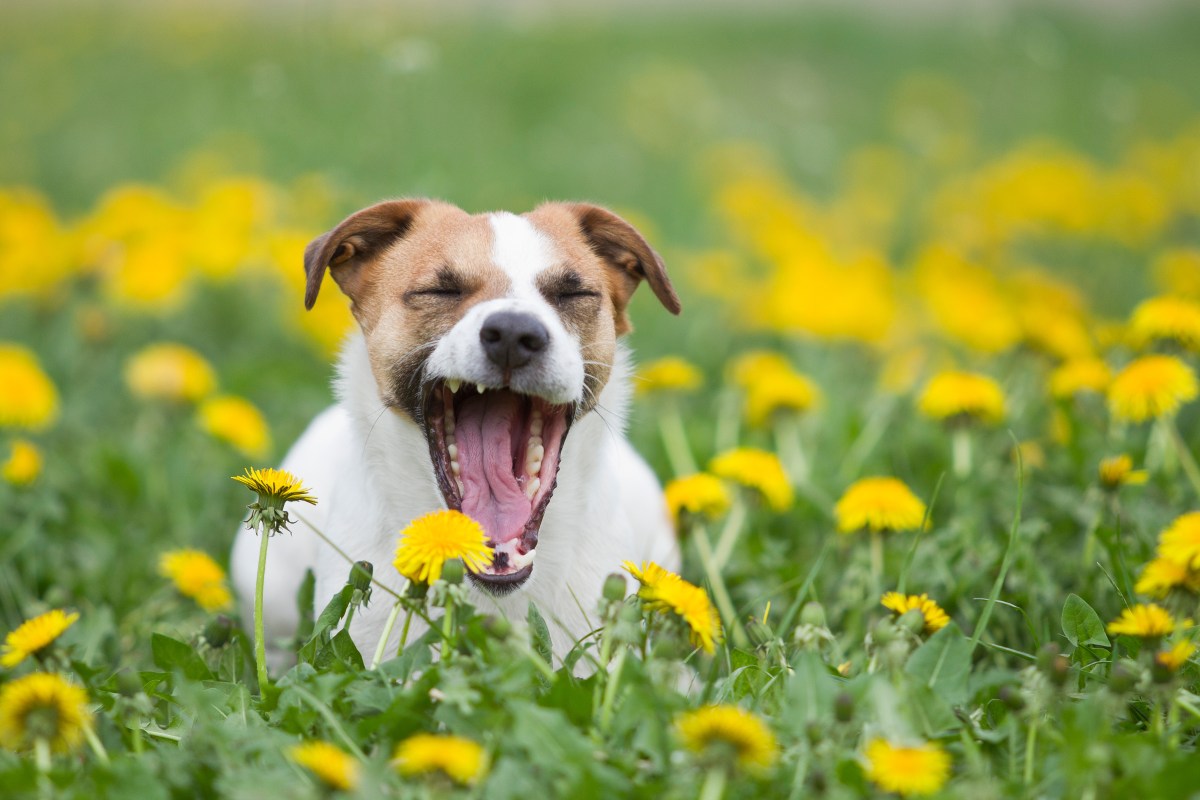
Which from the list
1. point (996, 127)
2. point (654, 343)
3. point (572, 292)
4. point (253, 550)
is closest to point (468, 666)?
point (572, 292)

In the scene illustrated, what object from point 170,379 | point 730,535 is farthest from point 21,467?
point 730,535

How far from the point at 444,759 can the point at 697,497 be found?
1.76m

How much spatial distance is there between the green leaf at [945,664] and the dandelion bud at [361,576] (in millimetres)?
1157

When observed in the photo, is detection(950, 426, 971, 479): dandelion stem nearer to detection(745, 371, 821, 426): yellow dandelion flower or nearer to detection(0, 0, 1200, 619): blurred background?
detection(0, 0, 1200, 619): blurred background

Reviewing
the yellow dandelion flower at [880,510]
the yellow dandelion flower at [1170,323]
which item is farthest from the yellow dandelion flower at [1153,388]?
the yellow dandelion flower at [880,510]

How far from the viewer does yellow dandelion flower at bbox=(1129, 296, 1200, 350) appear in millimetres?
3617

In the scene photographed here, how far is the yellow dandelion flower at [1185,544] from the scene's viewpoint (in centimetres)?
238

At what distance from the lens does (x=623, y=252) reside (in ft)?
11.6

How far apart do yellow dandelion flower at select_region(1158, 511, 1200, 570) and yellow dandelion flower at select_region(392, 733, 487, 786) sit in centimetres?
147

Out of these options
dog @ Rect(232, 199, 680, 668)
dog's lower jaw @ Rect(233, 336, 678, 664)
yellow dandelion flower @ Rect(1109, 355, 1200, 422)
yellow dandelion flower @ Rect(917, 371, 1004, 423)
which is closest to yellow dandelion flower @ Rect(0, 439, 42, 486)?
dog's lower jaw @ Rect(233, 336, 678, 664)

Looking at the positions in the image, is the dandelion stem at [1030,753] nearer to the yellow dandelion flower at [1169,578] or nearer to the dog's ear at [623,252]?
the yellow dandelion flower at [1169,578]

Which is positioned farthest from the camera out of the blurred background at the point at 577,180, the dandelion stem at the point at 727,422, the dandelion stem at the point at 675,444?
the blurred background at the point at 577,180

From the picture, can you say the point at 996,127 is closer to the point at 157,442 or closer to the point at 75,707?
the point at 157,442

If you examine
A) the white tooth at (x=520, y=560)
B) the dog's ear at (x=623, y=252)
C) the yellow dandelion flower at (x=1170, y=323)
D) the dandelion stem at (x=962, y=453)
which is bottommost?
the dandelion stem at (x=962, y=453)
